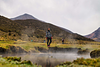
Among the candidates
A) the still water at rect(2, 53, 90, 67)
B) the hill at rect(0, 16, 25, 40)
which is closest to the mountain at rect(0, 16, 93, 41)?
the hill at rect(0, 16, 25, 40)

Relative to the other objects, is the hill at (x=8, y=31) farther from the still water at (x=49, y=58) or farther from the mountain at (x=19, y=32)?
the still water at (x=49, y=58)

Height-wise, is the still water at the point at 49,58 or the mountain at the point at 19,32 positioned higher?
the mountain at the point at 19,32

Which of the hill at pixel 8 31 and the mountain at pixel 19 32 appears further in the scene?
the mountain at pixel 19 32

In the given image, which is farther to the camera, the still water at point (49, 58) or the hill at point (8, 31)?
the hill at point (8, 31)

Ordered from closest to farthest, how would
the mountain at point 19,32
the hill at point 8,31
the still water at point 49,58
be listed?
the still water at point 49,58 < the hill at point 8,31 < the mountain at point 19,32

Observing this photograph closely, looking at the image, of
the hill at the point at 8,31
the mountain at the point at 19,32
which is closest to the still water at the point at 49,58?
the hill at the point at 8,31

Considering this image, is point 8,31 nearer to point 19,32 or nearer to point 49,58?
point 19,32

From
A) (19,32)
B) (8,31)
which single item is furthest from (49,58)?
(19,32)

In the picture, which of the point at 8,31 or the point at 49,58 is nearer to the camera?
the point at 49,58

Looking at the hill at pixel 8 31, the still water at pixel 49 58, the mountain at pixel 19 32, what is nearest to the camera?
the still water at pixel 49 58

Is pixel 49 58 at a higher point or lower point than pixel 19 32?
lower

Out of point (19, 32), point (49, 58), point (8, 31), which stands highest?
point (19, 32)

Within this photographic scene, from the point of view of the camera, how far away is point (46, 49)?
27.6 metres

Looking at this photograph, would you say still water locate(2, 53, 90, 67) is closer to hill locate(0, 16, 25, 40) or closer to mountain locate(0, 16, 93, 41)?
hill locate(0, 16, 25, 40)
